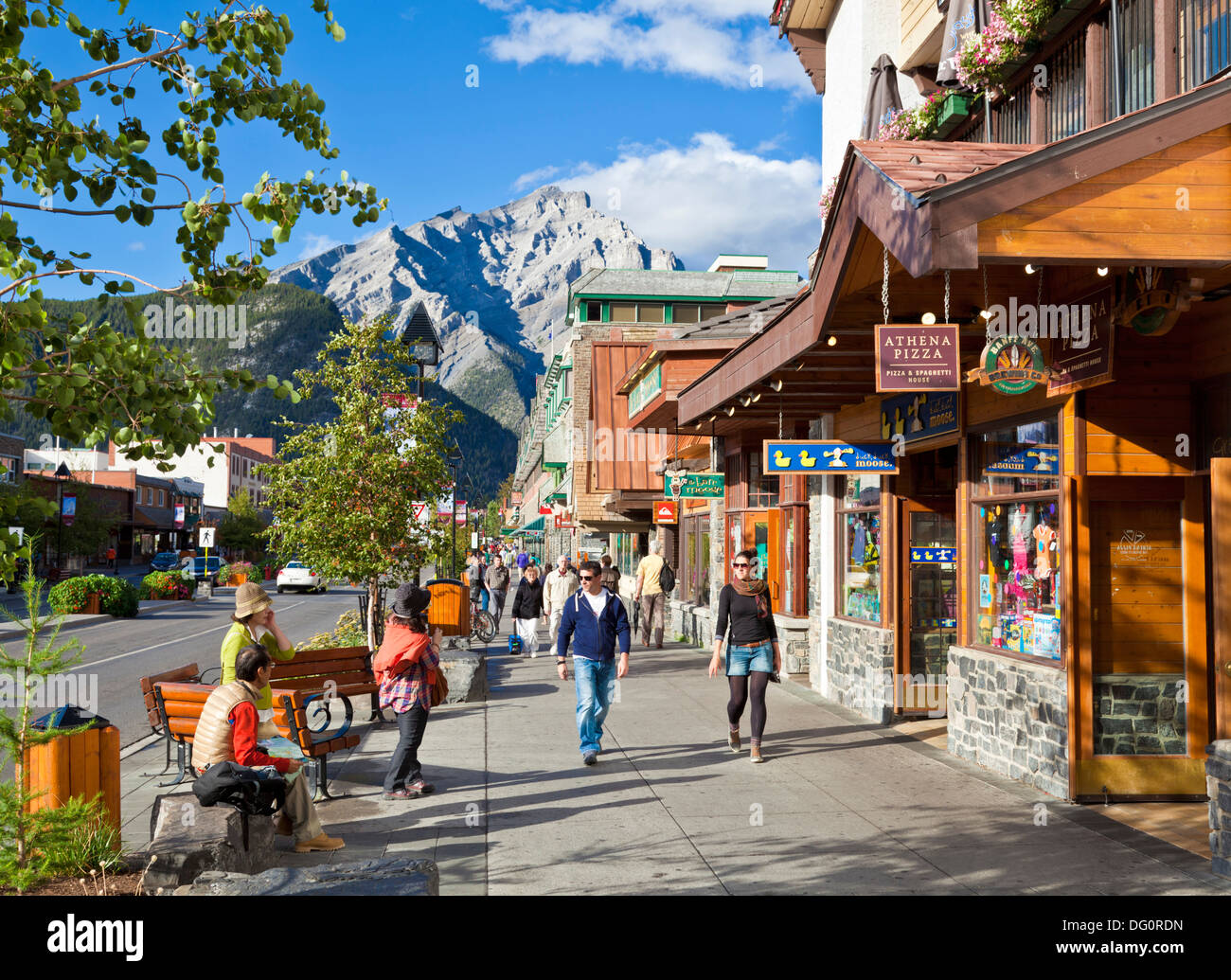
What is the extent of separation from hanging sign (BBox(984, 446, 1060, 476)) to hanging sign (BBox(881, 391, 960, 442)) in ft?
3.09

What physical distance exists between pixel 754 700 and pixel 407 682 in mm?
3205

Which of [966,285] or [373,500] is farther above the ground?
[966,285]

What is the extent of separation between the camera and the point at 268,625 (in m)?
7.81

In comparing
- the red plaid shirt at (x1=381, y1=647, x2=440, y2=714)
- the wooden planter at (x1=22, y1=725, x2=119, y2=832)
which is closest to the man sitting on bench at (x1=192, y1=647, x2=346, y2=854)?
the wooden planter at (x1=22, y1=725, x2=119, y2=832)

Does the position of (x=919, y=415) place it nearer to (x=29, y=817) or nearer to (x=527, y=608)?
(x=29, y=817)

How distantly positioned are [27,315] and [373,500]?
1261 cm

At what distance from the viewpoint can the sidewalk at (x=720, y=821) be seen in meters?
6.05

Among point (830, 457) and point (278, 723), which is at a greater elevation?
point (830, 457)

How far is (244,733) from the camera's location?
21.2 ft

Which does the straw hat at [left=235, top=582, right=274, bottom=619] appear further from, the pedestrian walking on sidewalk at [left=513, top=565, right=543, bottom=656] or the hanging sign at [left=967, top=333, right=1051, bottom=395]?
the pedestrian walking on sidewalk at [left=513, top=565, right=543, bottom=656]

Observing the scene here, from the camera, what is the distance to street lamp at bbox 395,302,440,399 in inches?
752

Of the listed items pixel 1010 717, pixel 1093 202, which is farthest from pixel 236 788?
pixel 1010 717
